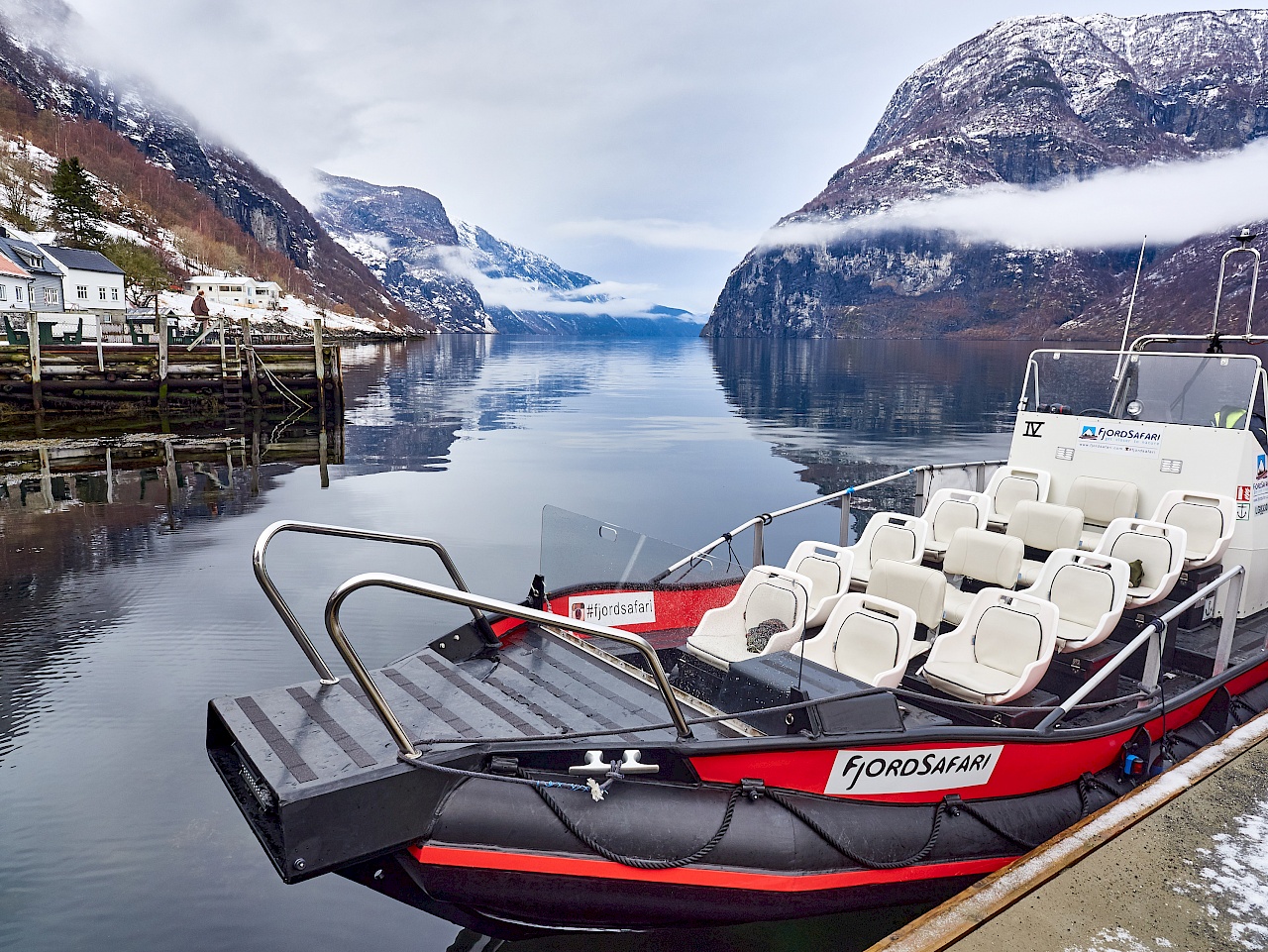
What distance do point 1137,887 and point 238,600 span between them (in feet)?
36.5

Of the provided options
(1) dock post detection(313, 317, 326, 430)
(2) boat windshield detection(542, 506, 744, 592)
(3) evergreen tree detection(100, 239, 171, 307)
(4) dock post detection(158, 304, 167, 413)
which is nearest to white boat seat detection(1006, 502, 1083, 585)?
(2) boat windshield detection(542, 506, 744, 592)

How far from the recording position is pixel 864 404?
140 ft

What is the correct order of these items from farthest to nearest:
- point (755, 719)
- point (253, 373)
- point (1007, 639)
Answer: point (253, 373), point (1007, 639), point (755, 719)

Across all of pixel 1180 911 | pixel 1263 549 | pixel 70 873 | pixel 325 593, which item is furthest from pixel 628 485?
pixel 1180 911

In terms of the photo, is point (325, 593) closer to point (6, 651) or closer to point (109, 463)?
point (6, 651)

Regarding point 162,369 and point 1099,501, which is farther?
point 162,369

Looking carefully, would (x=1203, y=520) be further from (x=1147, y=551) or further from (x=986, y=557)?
(x=986, y=557)

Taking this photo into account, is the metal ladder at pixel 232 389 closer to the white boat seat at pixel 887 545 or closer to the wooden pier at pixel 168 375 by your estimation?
the wooden pier at pixel 168 375

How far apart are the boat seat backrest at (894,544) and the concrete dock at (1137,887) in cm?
304

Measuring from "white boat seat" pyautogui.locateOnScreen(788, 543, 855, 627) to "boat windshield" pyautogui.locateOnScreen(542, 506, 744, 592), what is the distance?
1145 millimetres

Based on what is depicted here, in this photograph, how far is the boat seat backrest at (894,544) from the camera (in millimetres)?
7988

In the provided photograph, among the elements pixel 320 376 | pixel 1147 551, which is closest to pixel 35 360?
pixel 320 376

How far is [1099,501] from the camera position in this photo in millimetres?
9195

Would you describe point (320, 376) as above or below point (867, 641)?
above
